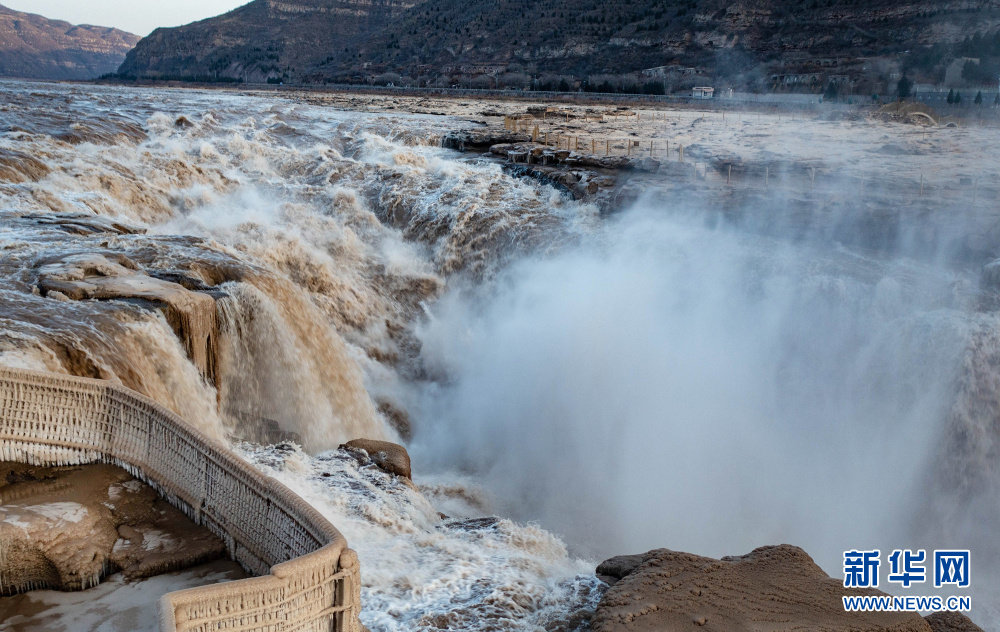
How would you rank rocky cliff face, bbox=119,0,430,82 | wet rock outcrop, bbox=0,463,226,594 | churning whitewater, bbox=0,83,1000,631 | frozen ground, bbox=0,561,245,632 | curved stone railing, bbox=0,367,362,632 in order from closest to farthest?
1. curved stone railing, bbox=0,367,362,632
2. frozen ground, bbox=0,561,245,632
3. wet rock outcrop, bbox=0,463,226,594
4. churning whitewater, bbox=0,83,1000,631
5. rocky cliff face, bbox=119,0,430,82

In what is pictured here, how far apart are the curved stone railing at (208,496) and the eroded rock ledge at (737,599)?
184cm

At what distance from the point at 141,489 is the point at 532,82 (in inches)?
2327

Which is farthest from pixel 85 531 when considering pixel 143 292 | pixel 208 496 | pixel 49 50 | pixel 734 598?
pixel 49 50

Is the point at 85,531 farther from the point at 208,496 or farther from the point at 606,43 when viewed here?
the point at 606,43

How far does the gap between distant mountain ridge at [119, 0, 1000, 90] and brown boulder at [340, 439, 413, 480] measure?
4440cm

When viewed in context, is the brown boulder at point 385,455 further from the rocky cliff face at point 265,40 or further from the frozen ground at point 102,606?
the rocky cliff face at point 265,40

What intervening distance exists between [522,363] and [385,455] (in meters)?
4.31

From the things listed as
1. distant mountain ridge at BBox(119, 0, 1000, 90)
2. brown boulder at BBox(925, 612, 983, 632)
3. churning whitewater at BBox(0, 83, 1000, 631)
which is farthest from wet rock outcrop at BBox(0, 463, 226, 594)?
distant mountain ridge at BBox(119, 0, 1000, 90)

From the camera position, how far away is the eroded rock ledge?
4.91 meters

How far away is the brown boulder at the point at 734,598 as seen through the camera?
4906 mm

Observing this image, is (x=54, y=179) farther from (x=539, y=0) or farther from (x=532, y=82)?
(x=539, y=0)

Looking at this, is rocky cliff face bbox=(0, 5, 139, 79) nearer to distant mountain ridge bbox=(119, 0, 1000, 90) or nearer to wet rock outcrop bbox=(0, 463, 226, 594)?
distant mountain ridge bbox=(119, 0, 1000, 90)

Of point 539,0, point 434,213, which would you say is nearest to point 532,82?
point 539,0

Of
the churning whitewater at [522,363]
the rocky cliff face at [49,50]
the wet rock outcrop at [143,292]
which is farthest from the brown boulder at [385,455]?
the rocky cliff face at [49,50]
